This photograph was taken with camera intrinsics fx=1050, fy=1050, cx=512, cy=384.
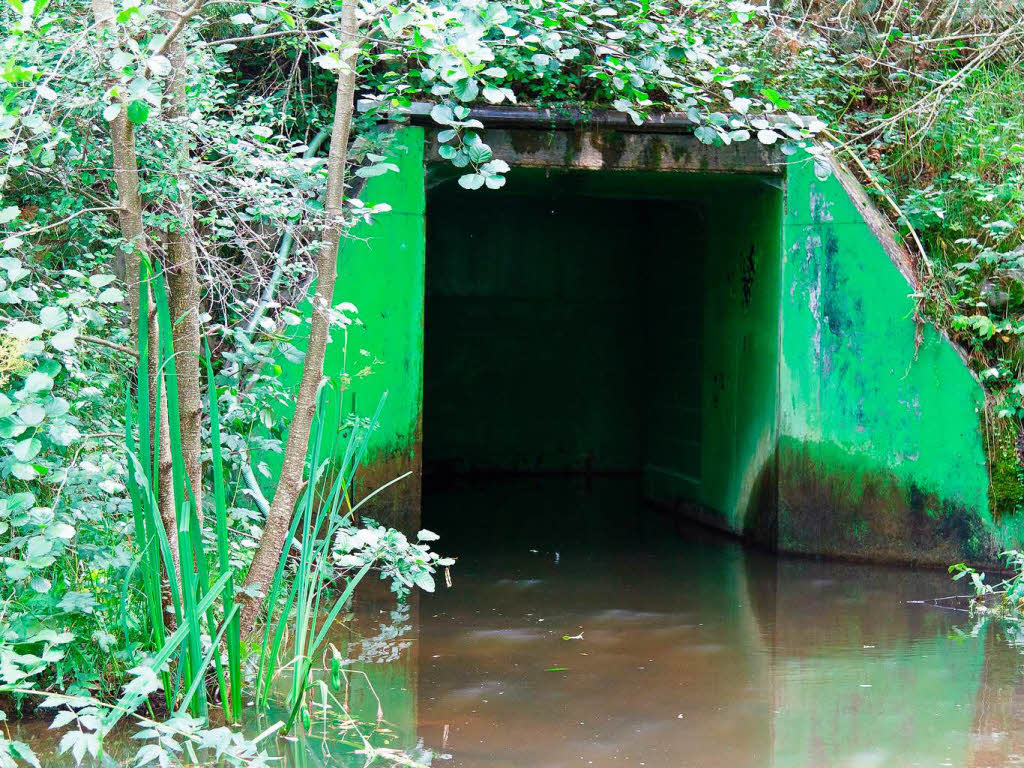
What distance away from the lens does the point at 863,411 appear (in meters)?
Result: 5.98

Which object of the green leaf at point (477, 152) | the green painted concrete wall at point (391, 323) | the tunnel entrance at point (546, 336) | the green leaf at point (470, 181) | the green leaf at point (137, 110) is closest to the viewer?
the green leaf at point (137, 110)

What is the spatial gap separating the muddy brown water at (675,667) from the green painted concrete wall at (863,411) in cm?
29

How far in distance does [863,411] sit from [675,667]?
8.02ft

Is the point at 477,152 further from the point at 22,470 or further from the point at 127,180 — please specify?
the point at 22,470

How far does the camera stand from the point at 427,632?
4.69m

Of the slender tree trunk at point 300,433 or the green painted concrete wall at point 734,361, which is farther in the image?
the green painted concrete wall at point 734,361

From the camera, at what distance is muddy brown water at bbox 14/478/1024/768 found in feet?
11.0

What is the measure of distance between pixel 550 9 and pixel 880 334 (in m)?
2.64

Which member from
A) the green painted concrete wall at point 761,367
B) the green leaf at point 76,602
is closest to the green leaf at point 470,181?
the green painted concrete wall at point 761,367

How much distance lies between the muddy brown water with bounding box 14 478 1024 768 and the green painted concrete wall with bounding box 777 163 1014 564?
289 mm

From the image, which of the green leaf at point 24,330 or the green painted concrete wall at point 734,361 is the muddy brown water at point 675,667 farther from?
the green leaf at point 24,330

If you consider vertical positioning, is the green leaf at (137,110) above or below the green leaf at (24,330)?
above

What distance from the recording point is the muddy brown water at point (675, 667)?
334cm

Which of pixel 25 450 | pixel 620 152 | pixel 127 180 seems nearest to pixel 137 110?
pixel 127 180
